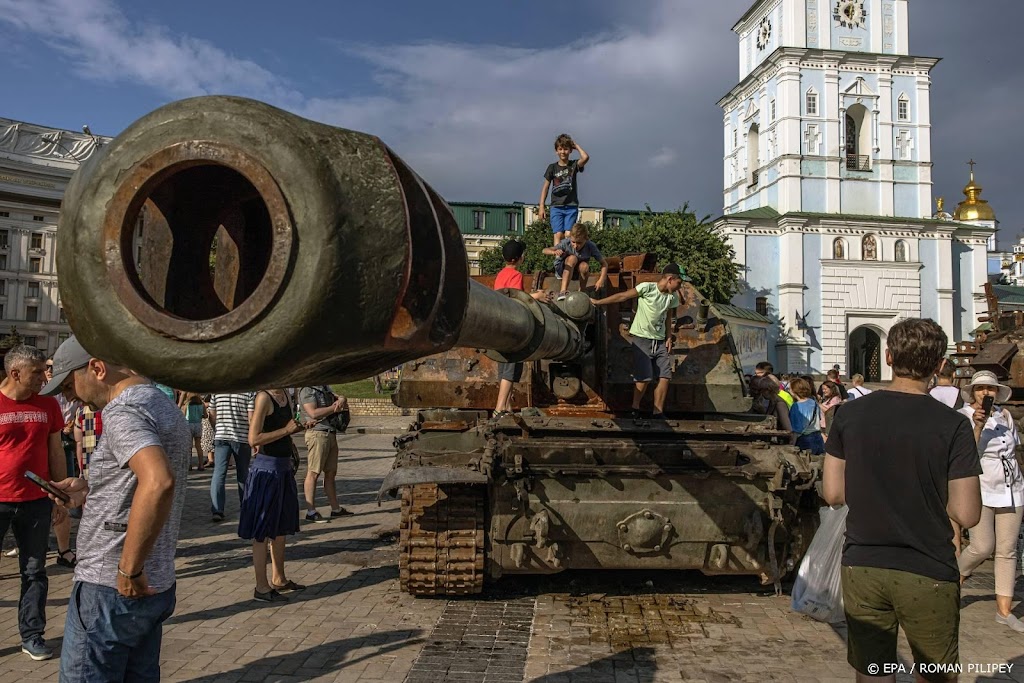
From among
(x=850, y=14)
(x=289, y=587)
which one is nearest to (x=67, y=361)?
(x=289, y=587)

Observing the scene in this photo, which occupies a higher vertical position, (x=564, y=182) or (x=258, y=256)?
(x=564, y=182)

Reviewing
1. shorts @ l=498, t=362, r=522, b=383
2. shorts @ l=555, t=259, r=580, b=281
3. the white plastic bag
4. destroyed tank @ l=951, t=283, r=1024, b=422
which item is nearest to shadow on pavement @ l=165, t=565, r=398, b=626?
shorts @ l=498, t=362, r=522, b=383

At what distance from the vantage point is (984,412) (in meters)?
5.68

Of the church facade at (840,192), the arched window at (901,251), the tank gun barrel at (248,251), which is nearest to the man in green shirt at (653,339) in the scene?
the tank gun barrel at (248,251)

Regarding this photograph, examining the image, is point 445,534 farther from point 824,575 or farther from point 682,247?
point 682,247

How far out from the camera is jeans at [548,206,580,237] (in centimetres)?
889

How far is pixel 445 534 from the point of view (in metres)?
5.61

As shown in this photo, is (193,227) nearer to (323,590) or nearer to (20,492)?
(20,492)

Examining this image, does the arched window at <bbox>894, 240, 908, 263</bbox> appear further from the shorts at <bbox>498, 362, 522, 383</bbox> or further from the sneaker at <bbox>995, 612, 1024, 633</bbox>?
the shorts at <bbox>498, 362, 522, 383</bbox>

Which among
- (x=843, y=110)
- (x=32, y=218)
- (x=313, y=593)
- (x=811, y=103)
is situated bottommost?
(x=313, y=593)

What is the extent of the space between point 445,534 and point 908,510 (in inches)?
128

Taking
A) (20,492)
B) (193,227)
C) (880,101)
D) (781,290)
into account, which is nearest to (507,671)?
(20,492)

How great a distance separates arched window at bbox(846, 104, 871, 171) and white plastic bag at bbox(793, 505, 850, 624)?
135 feet

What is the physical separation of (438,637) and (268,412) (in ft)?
7.00
